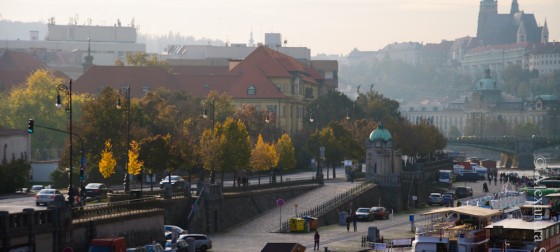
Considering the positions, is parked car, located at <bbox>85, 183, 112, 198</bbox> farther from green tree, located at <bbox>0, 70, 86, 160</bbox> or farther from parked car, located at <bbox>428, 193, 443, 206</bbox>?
green tree, located at <bbox>0, 70, 86, 160</bbox>

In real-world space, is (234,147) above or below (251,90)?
below

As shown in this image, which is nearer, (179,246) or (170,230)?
(179,246)

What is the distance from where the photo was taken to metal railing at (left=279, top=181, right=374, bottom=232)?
107m

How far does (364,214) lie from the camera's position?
10975 centimetres

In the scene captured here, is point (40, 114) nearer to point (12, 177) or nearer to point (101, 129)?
point (101, 129)

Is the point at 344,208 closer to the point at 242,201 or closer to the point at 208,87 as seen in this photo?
the point at 242,201

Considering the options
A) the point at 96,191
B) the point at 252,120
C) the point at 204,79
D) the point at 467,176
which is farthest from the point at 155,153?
the point at 204,79

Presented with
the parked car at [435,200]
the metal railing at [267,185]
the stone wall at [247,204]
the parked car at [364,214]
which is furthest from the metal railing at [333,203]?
the parked car at [435,200]

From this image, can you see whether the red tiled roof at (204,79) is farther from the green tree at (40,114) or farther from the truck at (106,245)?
the truck at (106,245)

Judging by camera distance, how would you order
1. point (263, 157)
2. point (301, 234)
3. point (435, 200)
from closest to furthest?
point (301, 234)
point (263, 157)
point (435, 200)

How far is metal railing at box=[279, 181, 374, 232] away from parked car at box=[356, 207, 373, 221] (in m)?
2.35

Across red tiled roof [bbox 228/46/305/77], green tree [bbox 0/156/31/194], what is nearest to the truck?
green tree [bbox 0/156/31/194]

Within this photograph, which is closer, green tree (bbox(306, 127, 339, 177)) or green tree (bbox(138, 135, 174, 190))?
green tree (bbox(138, 135, 174, 190))

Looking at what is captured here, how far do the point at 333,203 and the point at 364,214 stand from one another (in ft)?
15.6
